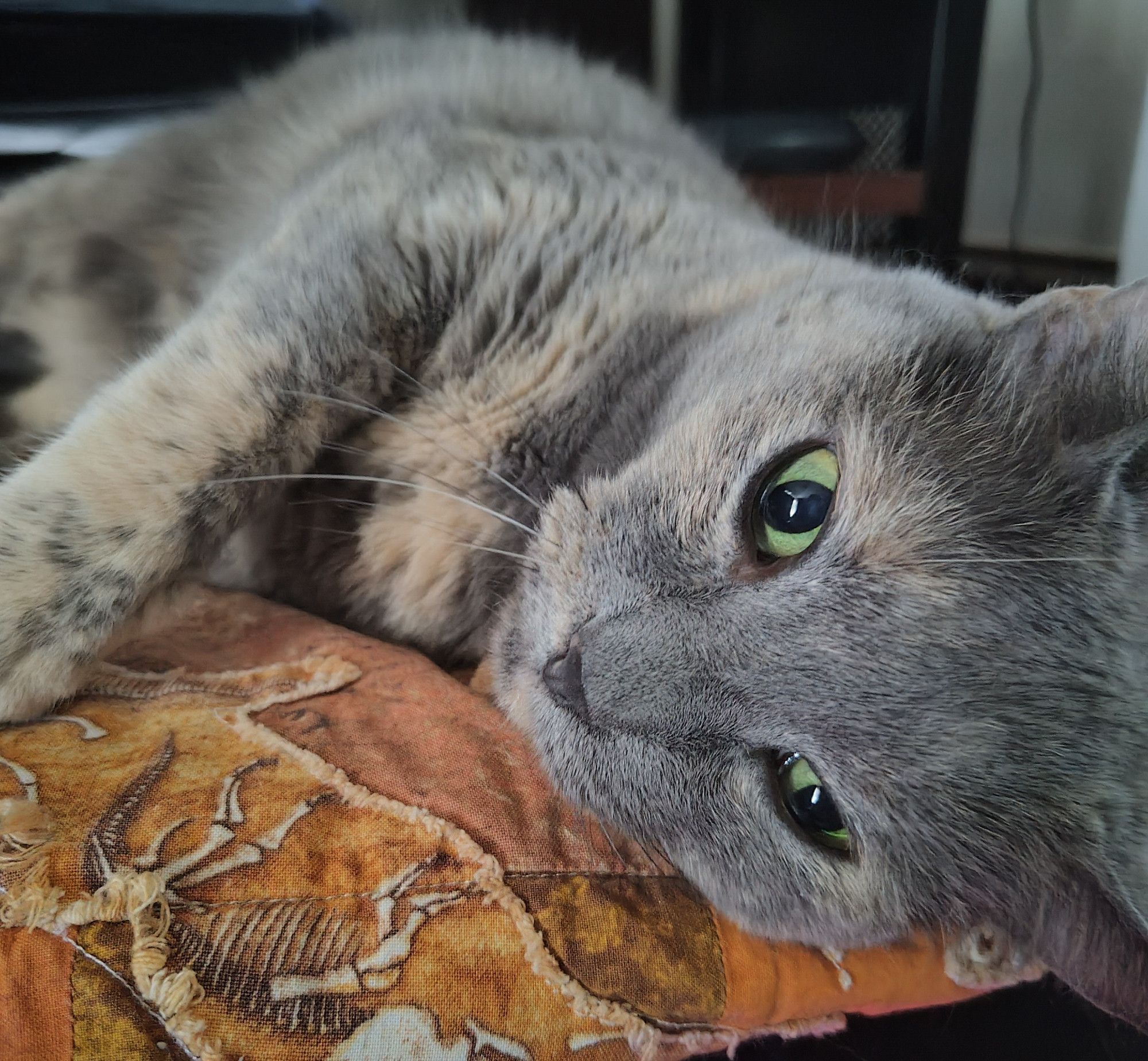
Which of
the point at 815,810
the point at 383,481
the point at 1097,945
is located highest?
the point at 383,481

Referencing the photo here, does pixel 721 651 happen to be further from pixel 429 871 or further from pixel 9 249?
pixel 9 249

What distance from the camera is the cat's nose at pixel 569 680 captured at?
0.83m

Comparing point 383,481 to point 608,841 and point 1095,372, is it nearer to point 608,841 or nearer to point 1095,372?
point 608,841

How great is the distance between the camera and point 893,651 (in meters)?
0.76

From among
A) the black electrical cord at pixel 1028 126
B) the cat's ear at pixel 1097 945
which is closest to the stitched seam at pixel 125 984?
the cat's ear at pixel 1097 945

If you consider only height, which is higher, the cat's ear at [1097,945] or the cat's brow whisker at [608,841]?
the cat's brow whisker at [608,841]

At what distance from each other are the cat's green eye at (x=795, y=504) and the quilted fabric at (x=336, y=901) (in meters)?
0.34

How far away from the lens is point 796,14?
109 inches

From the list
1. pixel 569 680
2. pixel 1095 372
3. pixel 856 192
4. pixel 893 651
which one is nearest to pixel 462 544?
pixel 569 680

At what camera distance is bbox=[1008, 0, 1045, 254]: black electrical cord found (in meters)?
2.85

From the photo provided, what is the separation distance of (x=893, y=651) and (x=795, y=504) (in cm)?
16

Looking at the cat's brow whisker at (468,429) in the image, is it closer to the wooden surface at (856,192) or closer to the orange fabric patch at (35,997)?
the orange fabric patch at (35,997)

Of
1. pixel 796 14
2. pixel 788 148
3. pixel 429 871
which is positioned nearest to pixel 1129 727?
pixel 429 871

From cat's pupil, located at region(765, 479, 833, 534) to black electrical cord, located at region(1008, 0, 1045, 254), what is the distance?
9.24 feet
